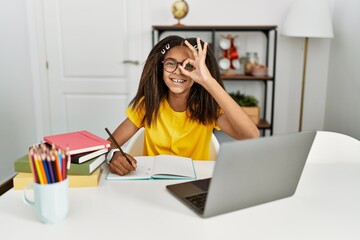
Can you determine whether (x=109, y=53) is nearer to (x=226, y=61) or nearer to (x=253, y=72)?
(x=226, y=61)

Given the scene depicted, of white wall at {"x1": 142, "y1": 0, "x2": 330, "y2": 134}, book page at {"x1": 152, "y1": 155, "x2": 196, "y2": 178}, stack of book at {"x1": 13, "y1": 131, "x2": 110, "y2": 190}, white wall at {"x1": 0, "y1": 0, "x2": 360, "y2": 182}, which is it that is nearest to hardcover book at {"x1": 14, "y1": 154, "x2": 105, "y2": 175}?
stack of book at {"x1": 13, "y1": 131, "x2": 110, "y2": 190}

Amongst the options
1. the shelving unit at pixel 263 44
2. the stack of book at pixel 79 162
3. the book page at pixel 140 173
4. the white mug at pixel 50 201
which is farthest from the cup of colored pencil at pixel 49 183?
the shelving unit at pixel 263 44

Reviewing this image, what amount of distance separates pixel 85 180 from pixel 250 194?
475mm

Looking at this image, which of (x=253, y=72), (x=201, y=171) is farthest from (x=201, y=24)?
(x=201, y=171)

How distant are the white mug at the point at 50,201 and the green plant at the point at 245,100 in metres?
2.38

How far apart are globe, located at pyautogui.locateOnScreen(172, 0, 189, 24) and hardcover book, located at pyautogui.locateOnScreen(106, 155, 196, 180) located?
196 centimetres

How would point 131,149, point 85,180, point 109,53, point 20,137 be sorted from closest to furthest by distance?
point 85,180
point 131,149
point 20,137
point 109,53

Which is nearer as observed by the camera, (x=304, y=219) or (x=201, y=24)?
(x=304, y=219)

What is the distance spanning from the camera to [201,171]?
1.23 m

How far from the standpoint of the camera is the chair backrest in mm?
1598

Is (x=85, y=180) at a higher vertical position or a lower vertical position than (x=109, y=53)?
lower

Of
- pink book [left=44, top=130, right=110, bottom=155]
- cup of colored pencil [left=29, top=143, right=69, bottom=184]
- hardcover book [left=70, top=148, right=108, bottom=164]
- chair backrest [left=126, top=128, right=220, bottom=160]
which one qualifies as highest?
cup of colored pencil [left=29, top=143, right=69, bottom=184]

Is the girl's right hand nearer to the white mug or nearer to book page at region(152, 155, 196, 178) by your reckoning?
book page at region(152, 155, 196, 178)

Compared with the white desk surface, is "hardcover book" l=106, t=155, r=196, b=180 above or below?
above
